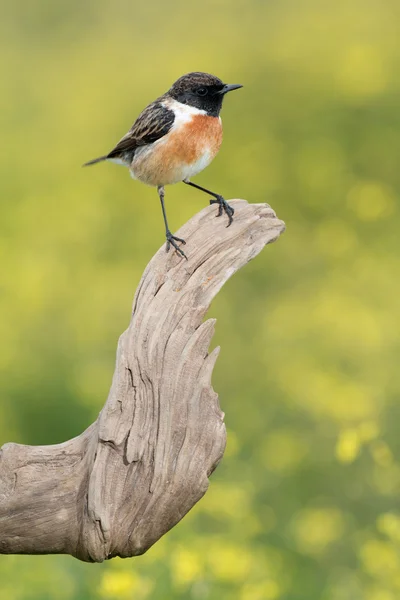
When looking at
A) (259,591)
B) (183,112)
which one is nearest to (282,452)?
(259,591)

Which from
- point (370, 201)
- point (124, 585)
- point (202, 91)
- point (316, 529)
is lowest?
point (124, 585)

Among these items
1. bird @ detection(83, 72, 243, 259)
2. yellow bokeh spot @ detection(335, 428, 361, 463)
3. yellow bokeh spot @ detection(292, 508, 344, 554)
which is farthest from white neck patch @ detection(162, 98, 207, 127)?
yellow bokeh spot @ detection(292, 508, 344, 554)

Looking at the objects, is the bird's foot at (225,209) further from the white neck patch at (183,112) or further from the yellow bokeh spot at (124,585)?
the yellow bokeh spot at (124,585)

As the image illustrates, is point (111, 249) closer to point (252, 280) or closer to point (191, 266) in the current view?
point (252, 280)

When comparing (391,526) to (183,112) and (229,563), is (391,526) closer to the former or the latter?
(229,563)

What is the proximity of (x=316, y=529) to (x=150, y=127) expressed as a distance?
3.75 meters

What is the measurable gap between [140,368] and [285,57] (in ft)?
34.7

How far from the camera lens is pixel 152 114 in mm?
5941

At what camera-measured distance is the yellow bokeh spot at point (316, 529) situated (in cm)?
818

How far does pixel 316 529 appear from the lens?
8.19 m

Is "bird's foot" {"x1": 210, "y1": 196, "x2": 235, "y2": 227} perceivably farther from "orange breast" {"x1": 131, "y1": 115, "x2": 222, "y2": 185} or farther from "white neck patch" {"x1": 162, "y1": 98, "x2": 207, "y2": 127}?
"white neck patch" {"x1": 162, "y1": 98, "x2": 207, "y2": 127}

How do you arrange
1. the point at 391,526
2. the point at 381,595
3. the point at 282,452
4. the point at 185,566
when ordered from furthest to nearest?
1. the point at 282,452
2. the point at 381,595
3. the point at 391,526
4. the point at 185,566

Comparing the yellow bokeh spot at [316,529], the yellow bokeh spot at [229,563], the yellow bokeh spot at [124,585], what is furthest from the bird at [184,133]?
the yellow bokeh spot at [316,529]

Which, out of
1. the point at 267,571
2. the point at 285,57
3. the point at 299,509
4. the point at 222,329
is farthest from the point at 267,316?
the point at 285,57
